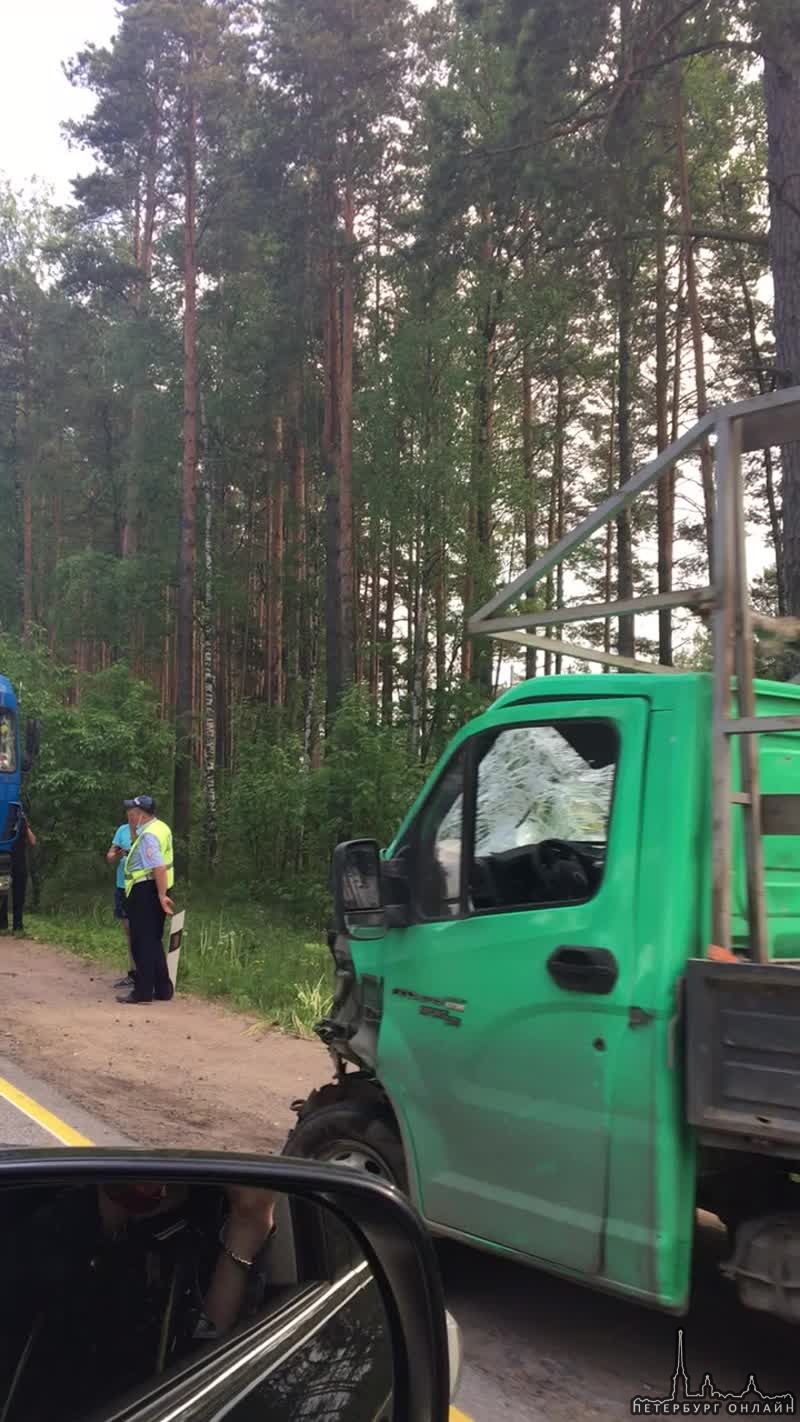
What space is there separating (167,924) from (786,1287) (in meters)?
9.25

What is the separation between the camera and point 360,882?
12.9 feet

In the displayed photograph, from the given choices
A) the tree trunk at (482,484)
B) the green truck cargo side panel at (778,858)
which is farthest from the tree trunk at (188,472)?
the green truck cargo side panel at (778,858)

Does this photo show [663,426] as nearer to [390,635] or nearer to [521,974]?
[390,635]

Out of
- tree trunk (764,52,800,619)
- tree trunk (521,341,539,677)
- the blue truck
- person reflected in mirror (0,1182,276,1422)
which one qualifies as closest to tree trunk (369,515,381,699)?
tree trunk (521,341,539,677)

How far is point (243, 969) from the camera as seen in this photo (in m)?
11.5

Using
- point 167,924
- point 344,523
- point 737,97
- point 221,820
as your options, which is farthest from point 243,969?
point 737,97

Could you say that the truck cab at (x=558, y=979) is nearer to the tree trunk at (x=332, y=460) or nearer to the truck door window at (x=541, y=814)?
the truck door window at (x=541, y=814)

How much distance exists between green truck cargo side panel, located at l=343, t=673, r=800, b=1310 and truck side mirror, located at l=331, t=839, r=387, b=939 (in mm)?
221

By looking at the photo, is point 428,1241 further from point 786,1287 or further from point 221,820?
point 221,820

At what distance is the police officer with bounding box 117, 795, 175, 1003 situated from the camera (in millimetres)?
10133

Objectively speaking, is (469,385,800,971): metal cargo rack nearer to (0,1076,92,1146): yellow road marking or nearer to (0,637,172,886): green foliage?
(0,1076,92,1146): yellow road marking

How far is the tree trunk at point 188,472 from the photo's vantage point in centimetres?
2322

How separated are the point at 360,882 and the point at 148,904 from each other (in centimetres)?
673

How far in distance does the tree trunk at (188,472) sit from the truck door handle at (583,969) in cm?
2025
